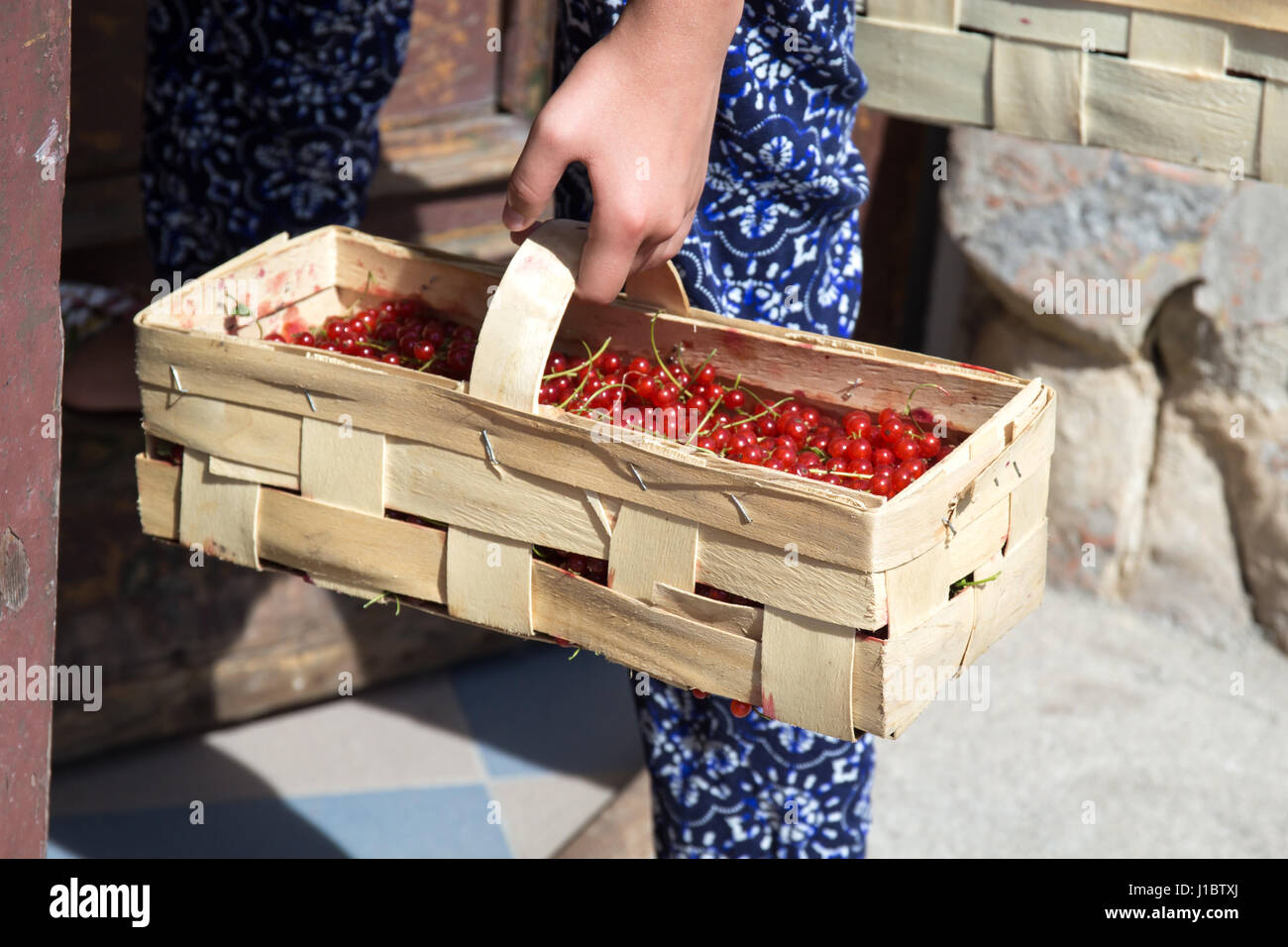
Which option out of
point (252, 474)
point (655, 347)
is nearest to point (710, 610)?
point (655, 347)

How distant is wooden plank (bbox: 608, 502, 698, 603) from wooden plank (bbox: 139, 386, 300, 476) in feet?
0.87

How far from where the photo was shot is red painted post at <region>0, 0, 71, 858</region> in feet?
2.49

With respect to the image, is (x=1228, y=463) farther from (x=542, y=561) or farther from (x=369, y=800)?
(x=542, y=561)

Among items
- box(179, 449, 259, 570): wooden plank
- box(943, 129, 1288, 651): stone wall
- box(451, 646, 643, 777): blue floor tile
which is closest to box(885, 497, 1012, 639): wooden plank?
box(179, 449, 259, 570): wooden plank

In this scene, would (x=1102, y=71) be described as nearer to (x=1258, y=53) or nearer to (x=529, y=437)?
(x=1258, y=53)

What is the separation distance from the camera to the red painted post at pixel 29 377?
758 millimetres

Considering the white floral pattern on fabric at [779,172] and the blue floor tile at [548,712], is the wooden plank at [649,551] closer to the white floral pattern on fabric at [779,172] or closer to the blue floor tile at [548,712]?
the white floral pattern on fabric at [779,172]

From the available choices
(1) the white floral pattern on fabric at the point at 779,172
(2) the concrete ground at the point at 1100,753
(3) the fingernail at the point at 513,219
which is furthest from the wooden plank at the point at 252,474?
(2) the concrete ground at the point at 1100,753

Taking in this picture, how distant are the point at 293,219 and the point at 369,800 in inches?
30.1

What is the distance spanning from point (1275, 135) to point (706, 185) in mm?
555

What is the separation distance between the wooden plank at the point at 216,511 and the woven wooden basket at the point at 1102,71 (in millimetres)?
821

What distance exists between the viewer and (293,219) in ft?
4.62

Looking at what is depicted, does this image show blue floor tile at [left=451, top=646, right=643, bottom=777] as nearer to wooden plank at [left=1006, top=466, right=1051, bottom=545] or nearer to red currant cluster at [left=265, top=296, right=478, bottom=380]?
red currant cluster at [left=265, top=296, right=478, bottom=380]
